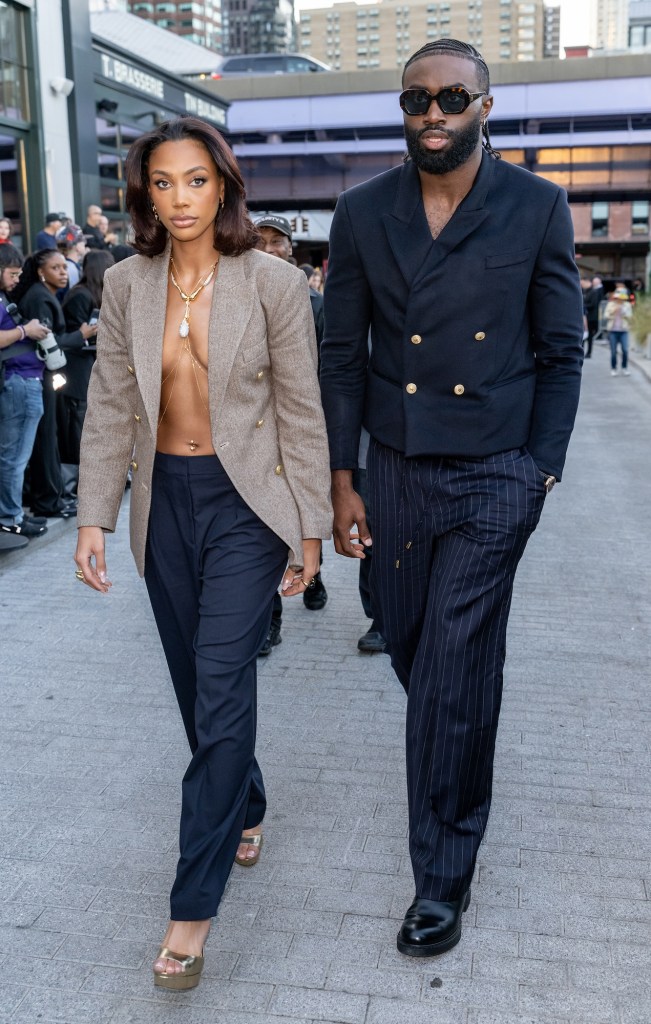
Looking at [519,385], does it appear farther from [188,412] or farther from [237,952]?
[237,952]

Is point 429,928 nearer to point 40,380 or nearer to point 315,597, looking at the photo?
point 315,597

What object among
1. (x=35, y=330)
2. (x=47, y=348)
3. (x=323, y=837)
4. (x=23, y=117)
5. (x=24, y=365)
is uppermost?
(x=23, y=117)

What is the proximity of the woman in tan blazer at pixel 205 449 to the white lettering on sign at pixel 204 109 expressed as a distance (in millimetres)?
23695

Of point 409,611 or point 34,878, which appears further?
point 34,878

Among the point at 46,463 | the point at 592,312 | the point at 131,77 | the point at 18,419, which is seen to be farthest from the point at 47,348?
the point at 592,312

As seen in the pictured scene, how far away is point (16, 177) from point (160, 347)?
598 inches

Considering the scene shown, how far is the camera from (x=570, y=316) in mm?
3070

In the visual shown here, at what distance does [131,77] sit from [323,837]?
20346 mm

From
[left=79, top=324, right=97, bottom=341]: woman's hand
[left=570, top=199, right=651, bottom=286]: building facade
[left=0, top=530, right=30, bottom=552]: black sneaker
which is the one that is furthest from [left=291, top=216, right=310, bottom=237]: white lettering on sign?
[left=570, top=199, right=651, bottom=286]: building facade

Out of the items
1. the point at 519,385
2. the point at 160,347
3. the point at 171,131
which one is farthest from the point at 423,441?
the point at 171,131

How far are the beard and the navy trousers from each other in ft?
3.16

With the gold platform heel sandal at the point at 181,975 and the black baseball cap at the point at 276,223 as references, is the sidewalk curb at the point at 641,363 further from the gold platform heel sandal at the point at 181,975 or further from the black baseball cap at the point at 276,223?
the gold platform heel sandal at the point at 181,975

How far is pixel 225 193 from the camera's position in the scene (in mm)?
3137

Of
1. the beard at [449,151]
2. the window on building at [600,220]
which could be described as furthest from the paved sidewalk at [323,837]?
the window on building at [600,220]
